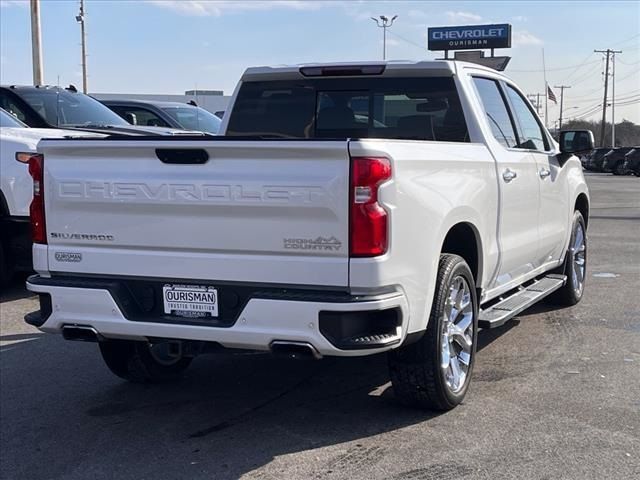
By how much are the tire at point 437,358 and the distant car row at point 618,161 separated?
4147 cm

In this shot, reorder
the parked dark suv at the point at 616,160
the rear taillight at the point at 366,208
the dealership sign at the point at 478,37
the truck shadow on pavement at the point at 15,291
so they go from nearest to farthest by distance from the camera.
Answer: the rear taillight at the point at 366,208 → the truck shadow on pavement at the point at 15,291 → the parked dark suv at the point at 616,160 → the dealership sign at the point at 478,37

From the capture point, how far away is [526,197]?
6.09m

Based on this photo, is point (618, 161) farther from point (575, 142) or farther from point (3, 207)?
point (3, 207)

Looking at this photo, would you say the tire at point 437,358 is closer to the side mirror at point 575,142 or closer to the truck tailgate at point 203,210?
the truck tailgate at point 203,210

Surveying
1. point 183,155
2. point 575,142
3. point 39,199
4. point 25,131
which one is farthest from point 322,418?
point 25,131

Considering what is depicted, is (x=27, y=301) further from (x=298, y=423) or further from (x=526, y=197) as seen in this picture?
(x=526, y=197)

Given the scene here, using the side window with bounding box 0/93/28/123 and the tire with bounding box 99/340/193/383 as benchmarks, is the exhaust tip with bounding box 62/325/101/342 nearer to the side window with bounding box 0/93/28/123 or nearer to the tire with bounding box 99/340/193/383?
the tire with bounding box 99/340/193/383

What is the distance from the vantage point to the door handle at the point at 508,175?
5583 millimetres

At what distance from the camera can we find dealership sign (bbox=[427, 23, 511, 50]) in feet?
169

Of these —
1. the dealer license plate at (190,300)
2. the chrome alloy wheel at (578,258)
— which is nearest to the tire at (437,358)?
the dealer license plate at (190,300)

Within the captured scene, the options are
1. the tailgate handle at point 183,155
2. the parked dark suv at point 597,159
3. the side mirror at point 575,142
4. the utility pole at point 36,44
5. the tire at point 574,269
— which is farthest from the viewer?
the parked dark suv at point 597,159

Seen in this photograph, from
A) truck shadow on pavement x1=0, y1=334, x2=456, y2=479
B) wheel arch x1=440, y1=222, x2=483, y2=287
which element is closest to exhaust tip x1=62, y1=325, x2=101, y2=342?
truck shadow on pavement x1=0, y1=334, x2=456, y2=479

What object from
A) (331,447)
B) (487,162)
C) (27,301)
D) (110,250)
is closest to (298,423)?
(331,447)

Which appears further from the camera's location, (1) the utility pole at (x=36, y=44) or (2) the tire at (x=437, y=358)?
(1) the utility pole at (x=36, y=44)
